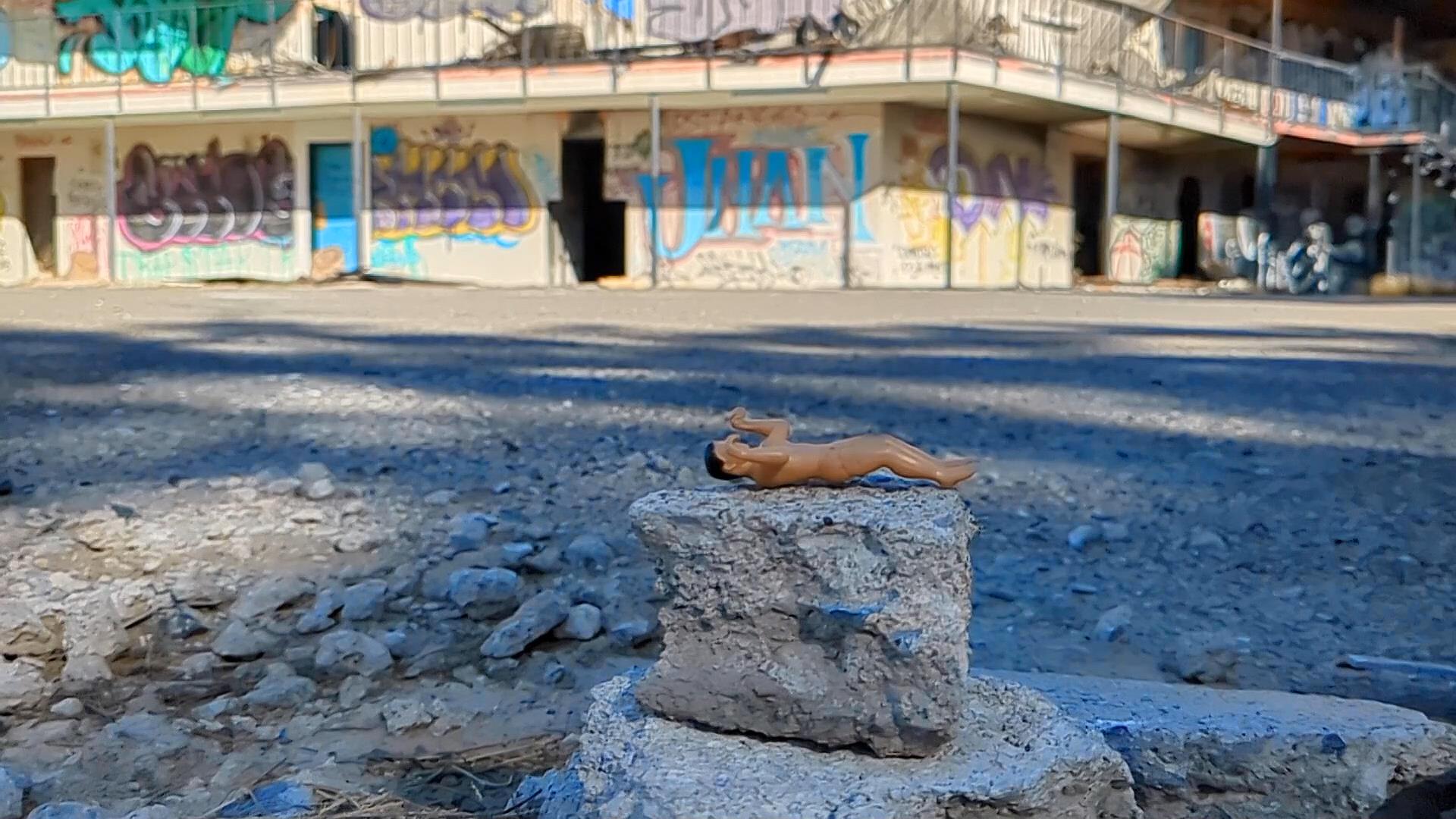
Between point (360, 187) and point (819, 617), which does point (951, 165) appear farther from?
point (819, 617)

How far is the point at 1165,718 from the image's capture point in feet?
7.09

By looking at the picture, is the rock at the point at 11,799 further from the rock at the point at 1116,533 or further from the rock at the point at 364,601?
the rock at the point at 1116,533

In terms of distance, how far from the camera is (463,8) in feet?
59.5

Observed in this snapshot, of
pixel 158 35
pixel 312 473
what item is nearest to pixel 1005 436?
pixel 312 473

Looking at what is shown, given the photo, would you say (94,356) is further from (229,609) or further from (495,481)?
(229,609)

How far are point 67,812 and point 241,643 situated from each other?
74 cm

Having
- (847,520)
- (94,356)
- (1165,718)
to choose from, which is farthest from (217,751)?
(94,356)

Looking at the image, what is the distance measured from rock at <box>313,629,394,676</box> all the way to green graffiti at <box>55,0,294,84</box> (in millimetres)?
19920

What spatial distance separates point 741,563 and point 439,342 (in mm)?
6030

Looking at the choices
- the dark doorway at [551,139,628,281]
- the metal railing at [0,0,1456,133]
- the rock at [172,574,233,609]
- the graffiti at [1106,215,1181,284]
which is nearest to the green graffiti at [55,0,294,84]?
the metal railing at [0,0,1456,133]

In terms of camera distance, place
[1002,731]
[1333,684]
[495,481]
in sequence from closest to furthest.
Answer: [1002,731]
[1333,684]
[495,481]

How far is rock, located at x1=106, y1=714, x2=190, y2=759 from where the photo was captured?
2.39m

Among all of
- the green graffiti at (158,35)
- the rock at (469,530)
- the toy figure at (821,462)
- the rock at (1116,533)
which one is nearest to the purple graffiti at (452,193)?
the green graffiti at (158,35)

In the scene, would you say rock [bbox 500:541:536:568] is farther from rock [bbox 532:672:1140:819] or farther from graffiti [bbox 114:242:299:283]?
Answer: graffiti [bbox 114:242:299:283]
